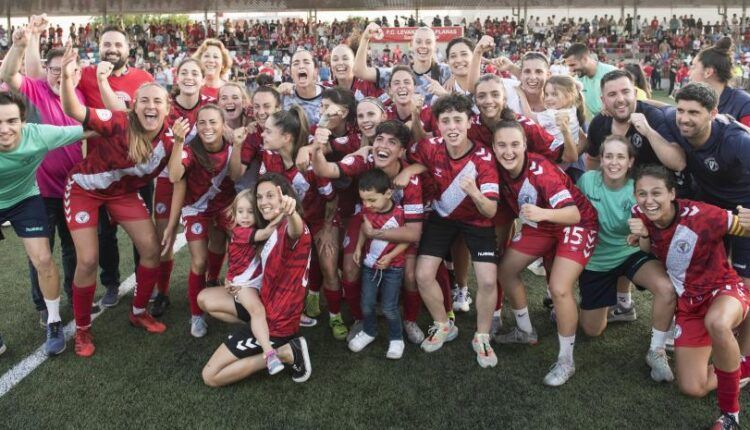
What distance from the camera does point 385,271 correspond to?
3896mm

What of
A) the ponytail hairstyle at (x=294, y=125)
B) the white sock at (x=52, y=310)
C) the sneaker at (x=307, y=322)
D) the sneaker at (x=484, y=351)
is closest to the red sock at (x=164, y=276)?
the white sock at (x=52, y=310)

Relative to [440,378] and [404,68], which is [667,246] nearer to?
[440,378]

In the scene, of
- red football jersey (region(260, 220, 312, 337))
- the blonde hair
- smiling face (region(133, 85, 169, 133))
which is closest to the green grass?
red football jersey (region(260, 220, 312, 337))

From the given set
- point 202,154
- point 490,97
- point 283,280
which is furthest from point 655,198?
point 202,154

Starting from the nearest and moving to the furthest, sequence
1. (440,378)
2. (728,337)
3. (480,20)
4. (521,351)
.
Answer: (728,337) < (440,378) < (521,351) < (480,20)

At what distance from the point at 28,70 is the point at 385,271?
318 centimetres

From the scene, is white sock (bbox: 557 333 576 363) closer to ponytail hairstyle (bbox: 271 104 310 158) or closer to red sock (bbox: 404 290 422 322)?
red sock (bbox: 404 290 422 322)

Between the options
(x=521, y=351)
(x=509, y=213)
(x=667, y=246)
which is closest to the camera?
(x=667, y=246)

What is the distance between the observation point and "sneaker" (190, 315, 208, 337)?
409cm

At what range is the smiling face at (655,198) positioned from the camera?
10.3 feet

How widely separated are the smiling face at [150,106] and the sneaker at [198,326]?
1376 mm

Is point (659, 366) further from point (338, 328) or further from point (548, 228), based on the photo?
point (338, 328)

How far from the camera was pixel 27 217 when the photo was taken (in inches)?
150

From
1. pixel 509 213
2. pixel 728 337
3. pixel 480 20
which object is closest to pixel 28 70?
pixel 509 213
